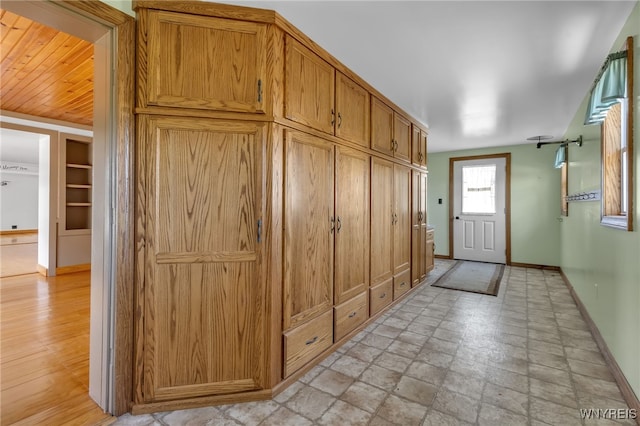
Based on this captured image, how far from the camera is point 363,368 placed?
2061mm

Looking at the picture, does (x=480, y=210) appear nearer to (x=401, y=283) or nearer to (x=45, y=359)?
(x=401, y=283)

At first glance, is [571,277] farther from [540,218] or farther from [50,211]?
[50,211]

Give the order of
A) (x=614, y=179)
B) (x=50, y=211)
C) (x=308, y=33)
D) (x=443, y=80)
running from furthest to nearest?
(x=50, y=211), (x=443, y=80), (x=614, y=179), (x=308, y=33)

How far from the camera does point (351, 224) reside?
254cm

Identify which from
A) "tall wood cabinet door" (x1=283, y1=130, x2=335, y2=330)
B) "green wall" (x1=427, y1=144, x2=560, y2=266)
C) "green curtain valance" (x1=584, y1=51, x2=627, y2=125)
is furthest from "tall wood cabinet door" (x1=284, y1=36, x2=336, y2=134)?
"green wall" (x1=427, y1=144, x2=560, y2=266)

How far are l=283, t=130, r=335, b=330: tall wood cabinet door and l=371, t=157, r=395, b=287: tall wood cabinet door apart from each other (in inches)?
29.7

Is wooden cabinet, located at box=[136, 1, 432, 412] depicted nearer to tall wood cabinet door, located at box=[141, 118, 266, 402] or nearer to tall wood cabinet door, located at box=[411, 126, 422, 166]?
tall wood cabinet door, located at box=[141, 118, 266, 402]

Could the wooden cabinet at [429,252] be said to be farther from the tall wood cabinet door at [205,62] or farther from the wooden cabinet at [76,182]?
the wooden cabinet at [76,182]

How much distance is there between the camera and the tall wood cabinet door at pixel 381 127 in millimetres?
2898

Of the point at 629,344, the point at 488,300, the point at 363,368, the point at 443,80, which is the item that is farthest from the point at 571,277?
the point at 363,368

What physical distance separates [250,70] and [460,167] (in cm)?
554

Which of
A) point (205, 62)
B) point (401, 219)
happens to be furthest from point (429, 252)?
point (205, 62)

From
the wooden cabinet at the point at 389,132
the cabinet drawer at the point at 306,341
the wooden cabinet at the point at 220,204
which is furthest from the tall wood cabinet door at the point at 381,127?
the cabinet drawer at the point at 306,341

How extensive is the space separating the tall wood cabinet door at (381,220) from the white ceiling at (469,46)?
843mm
